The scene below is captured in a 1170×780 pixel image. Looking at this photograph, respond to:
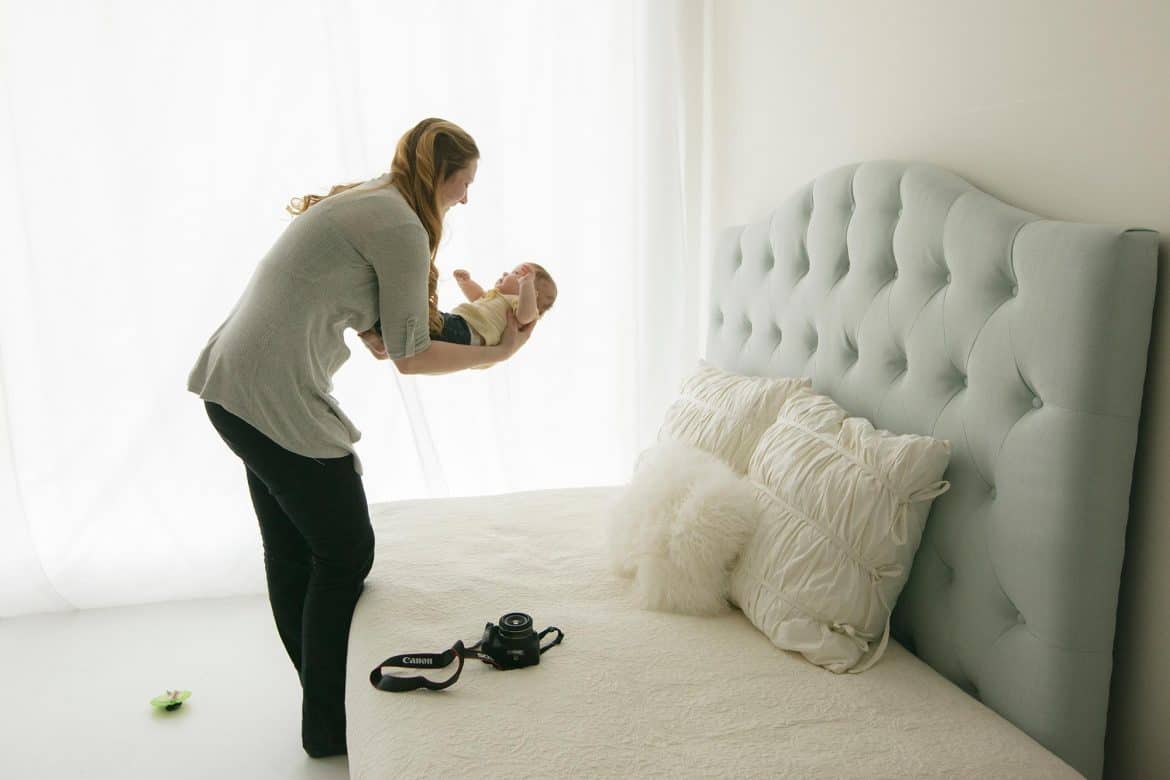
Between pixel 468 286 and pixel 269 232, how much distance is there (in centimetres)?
79

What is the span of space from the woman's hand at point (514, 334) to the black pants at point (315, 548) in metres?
0.53

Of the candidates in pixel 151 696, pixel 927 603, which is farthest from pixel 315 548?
pixel 927 603

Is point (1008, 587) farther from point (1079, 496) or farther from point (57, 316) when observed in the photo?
point (57, 316)

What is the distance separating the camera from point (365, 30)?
252 cm

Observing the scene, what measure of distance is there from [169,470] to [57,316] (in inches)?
22.9

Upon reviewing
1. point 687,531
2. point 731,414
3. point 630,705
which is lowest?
point 630,705

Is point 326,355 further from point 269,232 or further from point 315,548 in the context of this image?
point 269,232

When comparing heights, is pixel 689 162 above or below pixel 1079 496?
above

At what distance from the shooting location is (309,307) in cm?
146

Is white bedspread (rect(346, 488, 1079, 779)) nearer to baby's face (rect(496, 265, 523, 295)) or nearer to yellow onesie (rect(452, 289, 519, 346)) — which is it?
yellow onesie (rect(452, 289, 519, 346))

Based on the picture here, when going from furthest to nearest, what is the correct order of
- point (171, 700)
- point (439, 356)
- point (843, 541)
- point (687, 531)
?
1. point (171, 700)
2. point (439, 356)
3. point (687, 531)
4. point (843, 541)

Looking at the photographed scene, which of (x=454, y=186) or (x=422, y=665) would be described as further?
(x=454, y=186)

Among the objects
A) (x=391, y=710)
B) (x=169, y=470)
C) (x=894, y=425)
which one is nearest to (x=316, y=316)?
(x=391, y=710)

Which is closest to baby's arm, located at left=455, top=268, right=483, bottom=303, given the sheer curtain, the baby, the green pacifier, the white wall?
the baby
